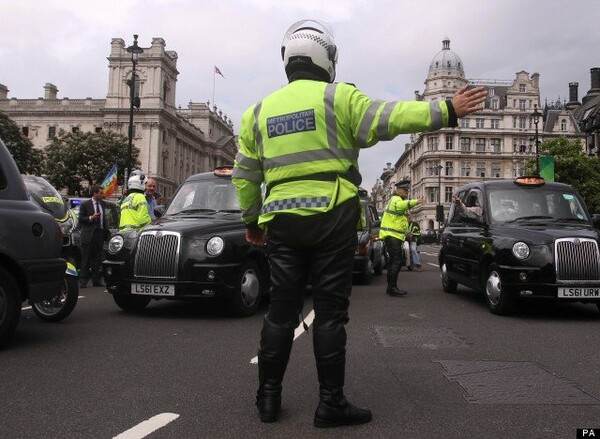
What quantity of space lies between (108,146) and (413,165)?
228ft

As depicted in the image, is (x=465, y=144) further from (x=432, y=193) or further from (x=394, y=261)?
(x=394, y=261)

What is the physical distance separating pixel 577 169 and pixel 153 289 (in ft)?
164

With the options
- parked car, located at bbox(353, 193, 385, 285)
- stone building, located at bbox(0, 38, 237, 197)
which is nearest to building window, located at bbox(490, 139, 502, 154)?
stone building, located at bbox(0, 38, 237, 197)

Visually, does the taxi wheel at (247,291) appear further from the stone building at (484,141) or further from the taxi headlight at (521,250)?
the stone building at (484,141)

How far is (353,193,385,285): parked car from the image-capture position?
38.4 ft

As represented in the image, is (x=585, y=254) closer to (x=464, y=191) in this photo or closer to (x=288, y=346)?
(x=464, y=191)

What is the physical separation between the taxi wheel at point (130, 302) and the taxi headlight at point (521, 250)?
15.4ft

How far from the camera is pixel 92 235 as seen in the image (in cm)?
1121

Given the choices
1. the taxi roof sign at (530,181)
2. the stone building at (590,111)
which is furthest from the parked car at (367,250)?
the stone building at (590,111)

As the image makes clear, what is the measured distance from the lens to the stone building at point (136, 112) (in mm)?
87312

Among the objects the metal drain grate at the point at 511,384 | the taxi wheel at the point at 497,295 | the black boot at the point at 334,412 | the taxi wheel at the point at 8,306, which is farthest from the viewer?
the taxi wheel at the point at 497,295

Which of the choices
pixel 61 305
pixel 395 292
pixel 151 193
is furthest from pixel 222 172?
pixel 151 193

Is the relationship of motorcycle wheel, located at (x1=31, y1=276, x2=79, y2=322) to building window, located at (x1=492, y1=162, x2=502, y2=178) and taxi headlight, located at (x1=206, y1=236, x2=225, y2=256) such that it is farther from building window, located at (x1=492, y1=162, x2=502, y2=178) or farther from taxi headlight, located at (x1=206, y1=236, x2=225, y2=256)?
building window, located at (x1=492, y1=162, x2=502, y2=178)

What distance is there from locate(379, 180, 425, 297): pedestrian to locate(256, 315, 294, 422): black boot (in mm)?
6806
